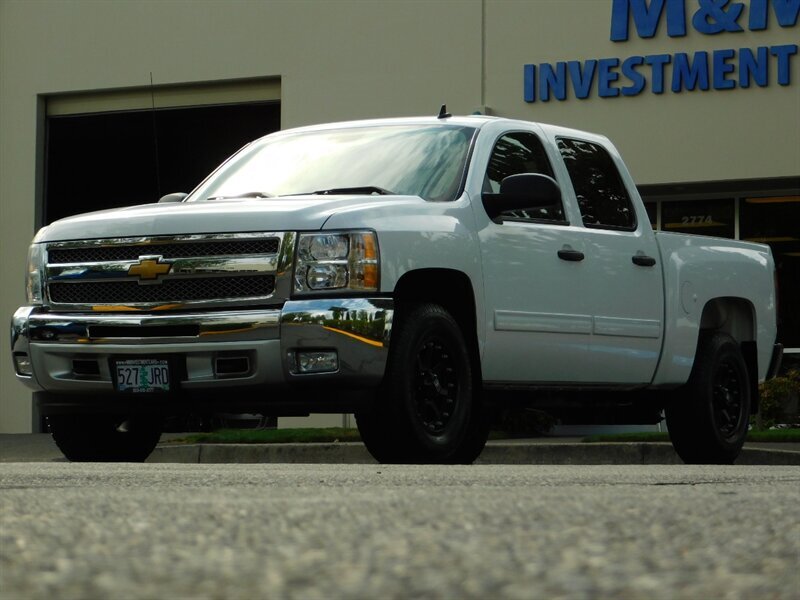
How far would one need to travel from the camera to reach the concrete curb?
13.0 metres

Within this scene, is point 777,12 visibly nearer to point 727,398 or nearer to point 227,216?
point 727,398

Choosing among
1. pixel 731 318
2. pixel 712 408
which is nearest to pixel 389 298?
pixel 712 408

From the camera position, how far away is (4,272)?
22781 mm

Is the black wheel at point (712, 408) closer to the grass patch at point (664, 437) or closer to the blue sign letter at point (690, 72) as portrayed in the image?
the grass patch at point (664, 437)

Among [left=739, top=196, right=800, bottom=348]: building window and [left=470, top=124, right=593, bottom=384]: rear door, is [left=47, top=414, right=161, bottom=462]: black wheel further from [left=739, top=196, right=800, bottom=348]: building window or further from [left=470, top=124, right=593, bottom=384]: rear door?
[left=739, top=196, right=800, bottom=348]: building window

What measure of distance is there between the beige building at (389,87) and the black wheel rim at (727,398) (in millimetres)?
8972

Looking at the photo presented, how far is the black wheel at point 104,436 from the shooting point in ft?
29.4

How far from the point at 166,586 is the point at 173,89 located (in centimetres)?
2092

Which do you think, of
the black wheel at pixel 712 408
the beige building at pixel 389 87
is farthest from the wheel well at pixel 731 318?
the beige building at pixel 389 87

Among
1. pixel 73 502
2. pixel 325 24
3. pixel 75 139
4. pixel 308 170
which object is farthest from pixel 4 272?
pixel 73 502

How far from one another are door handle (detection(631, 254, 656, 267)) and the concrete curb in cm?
353

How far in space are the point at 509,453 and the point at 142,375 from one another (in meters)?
5.98

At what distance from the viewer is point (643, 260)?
9.61 m

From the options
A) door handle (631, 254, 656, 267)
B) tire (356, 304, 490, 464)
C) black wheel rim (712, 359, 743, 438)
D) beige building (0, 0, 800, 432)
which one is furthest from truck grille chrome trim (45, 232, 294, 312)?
beige building (0, 0, 800, 432)
